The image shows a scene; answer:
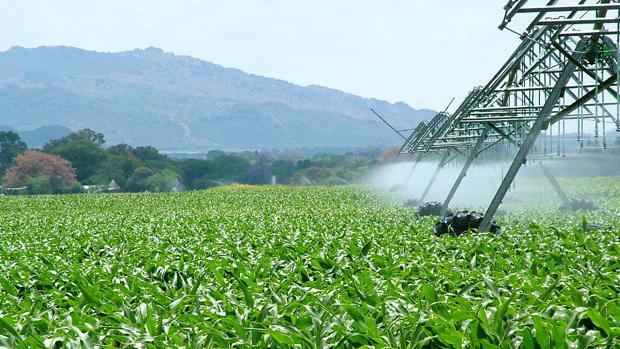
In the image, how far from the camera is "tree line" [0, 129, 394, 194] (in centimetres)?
9069

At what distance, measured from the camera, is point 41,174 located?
93.8m

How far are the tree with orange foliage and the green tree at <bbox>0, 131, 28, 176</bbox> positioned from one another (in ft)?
37.1

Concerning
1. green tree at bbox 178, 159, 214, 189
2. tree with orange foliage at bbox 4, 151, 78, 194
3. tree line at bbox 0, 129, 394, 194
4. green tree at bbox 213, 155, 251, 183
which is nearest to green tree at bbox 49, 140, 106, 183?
tree line at bbox 0, 129, 394, 194

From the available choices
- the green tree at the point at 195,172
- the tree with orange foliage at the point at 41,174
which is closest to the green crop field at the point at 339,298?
the tree with orange foliage at the point at 41,174

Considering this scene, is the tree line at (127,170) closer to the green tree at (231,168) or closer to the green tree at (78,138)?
the green tree at (231,168)

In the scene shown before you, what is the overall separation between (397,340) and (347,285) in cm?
191

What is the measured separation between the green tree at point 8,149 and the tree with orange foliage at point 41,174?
11.3m

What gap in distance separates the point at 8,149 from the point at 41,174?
19252 mm

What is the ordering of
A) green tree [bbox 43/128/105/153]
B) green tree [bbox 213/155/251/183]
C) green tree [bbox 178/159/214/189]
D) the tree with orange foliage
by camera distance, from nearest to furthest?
the tree with orange foliage → green tree [bbox 178/159/214/189] → green tree [bbox 213/155/251/183] → green tree [bbox 43/128/105/153]

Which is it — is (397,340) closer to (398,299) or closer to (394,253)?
(398,299)

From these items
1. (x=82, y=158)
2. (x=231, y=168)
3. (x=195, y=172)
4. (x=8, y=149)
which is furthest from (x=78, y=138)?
(x=231, y=168)

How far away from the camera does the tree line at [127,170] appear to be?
9069 cm

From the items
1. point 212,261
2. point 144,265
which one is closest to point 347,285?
point 212,261

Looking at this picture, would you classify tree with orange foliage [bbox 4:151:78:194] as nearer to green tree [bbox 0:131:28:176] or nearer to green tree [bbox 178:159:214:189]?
green tree [bbox 0:131:28:176]
